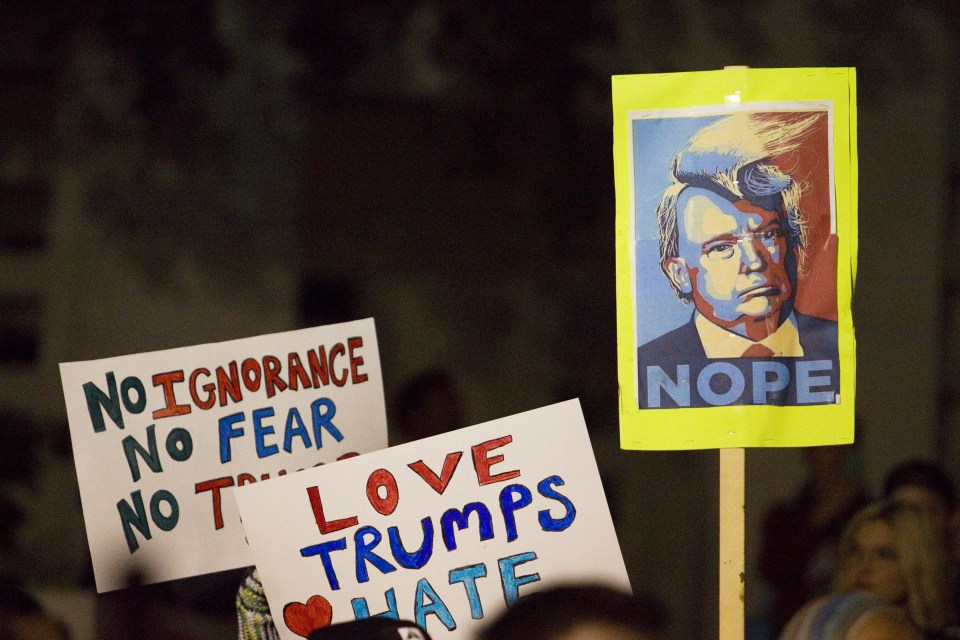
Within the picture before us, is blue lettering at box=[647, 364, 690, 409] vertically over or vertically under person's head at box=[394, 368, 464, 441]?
over

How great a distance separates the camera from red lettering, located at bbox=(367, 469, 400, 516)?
1.13 meters

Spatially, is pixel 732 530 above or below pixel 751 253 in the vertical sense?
below

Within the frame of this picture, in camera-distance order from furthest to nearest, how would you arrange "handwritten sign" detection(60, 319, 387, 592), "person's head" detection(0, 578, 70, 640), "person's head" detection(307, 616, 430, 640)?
"person's head" detection(0, 578, 70, 640), "handwritten sign" detection(60, 319, 387, 592), "person's head" detection(307, 616, 430, 640)

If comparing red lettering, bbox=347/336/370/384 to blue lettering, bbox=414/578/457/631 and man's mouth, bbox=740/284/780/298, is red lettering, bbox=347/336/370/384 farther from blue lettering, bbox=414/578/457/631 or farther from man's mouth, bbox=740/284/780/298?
man's mouth, bbox=740/284/780/298

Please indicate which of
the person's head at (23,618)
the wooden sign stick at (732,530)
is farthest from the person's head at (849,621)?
the person's head at (23,618)

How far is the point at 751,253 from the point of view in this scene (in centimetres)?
112

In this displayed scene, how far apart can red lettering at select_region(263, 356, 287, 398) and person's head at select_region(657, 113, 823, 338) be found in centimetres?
50

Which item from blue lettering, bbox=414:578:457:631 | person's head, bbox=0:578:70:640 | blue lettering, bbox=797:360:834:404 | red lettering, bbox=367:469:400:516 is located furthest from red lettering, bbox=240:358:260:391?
blue lettering, bbox=797:360:834:404

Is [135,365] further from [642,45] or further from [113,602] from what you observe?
[642,45]

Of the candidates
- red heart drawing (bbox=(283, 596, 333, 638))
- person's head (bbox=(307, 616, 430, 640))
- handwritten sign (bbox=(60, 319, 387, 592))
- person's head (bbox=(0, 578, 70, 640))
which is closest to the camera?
person's head (bbox=(307, 616, 430, 640))

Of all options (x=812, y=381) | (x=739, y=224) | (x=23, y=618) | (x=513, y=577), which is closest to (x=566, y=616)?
(x=513, y=577)

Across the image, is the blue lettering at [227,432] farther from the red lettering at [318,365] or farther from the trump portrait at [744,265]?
the trump portrait at [744,265]

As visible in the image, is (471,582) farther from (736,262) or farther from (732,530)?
(736,262)

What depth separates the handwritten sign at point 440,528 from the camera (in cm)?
111
